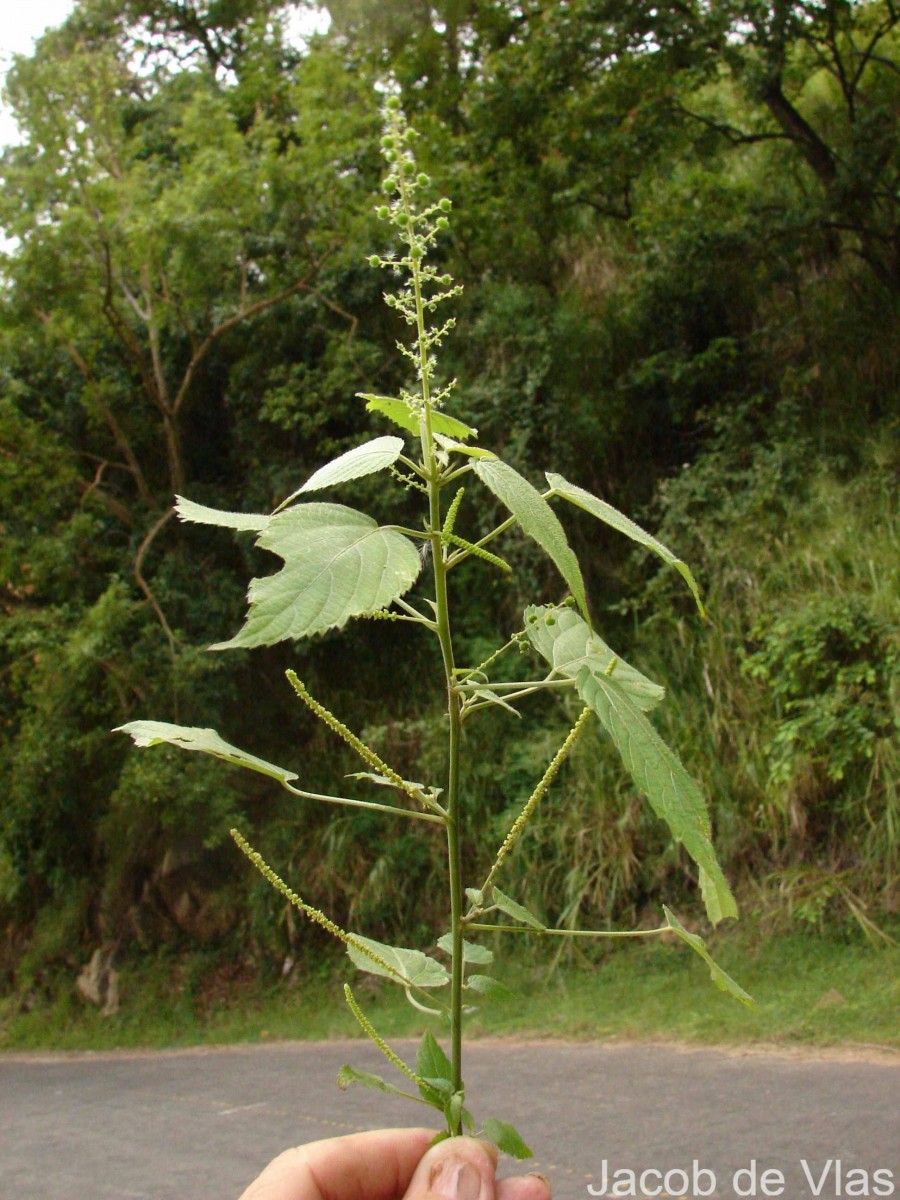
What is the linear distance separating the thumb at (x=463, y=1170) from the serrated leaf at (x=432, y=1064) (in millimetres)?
50

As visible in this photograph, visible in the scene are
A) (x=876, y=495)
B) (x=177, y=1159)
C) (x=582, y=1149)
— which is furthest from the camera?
(x=876, y=495)

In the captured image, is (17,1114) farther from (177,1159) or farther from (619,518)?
(619,518)

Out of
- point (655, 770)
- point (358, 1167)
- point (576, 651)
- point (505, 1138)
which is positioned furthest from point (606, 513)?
point (358, 1167)

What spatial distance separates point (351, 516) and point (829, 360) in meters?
8.98

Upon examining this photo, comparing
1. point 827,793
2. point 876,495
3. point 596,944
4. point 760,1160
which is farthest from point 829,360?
point 760,1160

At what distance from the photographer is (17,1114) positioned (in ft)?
20.0

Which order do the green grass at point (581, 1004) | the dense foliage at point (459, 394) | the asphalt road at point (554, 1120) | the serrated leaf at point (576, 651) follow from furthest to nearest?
the dense foliage at point (459, 394) < the green grass at point (581, 1004) < the asphalt road at point (554, 1120) < the serrated leaf at point (576, 651)

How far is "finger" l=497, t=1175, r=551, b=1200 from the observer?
0.93 metres

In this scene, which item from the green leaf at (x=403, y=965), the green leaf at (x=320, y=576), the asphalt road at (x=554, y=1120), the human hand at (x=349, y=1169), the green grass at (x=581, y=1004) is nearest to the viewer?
the green leaf at (x=320, y=576)

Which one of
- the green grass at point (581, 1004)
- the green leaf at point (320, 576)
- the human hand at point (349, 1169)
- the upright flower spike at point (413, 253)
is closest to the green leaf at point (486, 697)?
the green leaf at point (320, 576)

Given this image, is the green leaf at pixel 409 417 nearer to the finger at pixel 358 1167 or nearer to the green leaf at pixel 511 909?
the green leaf at pixel 511 909

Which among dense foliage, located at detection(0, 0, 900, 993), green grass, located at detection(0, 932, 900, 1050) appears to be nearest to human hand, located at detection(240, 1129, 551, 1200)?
green grass, located at detection(0, 932, 900, 1050)

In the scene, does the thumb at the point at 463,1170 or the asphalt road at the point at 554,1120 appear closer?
the thumb at the point at 463,1170

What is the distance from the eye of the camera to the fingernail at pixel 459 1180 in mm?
885
